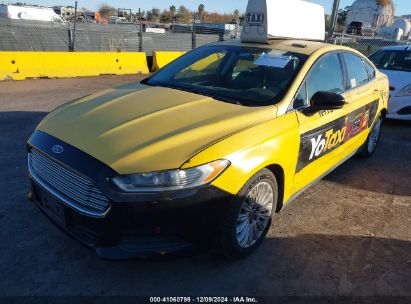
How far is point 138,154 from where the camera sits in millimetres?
2617

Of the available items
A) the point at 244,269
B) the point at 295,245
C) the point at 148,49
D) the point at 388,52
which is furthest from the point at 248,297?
the point at 148,49

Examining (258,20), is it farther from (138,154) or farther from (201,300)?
(201,300)

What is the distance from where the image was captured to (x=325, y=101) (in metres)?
3.51

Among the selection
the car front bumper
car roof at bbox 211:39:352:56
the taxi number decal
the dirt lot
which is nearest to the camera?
the car front bumper

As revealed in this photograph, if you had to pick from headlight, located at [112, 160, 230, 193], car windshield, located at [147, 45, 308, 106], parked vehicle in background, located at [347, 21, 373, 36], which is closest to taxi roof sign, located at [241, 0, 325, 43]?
car windshield, located at [147, 45, 308, 106]

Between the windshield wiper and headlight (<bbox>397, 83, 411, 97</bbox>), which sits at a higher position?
the windshield wiper

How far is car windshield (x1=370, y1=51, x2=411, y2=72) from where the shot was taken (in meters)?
8.54

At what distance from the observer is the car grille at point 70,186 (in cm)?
259

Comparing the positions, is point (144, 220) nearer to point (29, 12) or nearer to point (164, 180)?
point (164, 180)

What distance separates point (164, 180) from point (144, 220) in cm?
29

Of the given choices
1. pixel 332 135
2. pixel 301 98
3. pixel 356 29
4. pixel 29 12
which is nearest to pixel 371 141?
pixel 332 135

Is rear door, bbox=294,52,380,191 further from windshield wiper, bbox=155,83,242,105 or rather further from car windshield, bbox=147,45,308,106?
windshield wiper, bbox=155,83,242,105

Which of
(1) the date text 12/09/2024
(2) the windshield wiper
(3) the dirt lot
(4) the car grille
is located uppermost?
(2) the windshield wiper

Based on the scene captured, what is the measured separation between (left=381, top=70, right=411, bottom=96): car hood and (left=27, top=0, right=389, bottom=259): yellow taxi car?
4.01 metres
